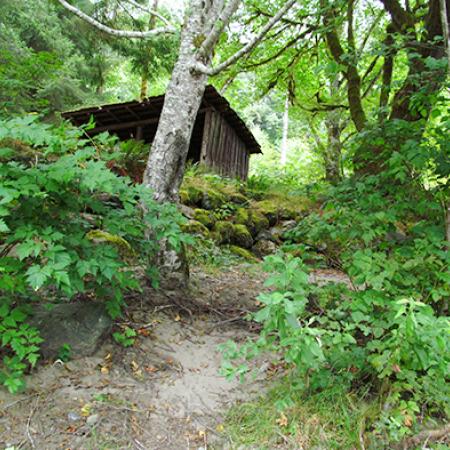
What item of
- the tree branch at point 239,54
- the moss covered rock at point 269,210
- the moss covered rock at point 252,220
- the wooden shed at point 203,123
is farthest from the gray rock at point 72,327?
the wooden shed at point 203,123

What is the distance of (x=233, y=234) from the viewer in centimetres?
766

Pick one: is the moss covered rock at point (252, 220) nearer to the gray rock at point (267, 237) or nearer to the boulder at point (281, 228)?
the gray rock at point (267, 237)

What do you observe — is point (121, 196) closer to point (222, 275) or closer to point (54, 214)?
point (54, 214)

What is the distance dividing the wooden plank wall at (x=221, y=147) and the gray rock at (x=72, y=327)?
8.60 m

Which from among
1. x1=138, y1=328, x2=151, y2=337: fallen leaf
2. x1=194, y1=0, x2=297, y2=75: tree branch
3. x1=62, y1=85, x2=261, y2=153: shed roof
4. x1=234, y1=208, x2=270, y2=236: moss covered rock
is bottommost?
x1=138, y1=328, x2=151, y2=337: fallen leaf

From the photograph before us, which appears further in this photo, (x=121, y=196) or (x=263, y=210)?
(x=263, y=210)

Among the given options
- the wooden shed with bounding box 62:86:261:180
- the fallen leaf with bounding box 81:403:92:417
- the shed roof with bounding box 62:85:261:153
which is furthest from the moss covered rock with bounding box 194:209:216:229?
the fallen leaf with bounding box 81:403:92:417

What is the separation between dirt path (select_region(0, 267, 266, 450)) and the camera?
2125 mm

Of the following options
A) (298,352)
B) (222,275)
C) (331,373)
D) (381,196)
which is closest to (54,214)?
(298,352)

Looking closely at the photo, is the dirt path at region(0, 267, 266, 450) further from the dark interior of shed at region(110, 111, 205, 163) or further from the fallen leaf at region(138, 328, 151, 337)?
the dark interior of shed at region(110, 111, 205, 163)

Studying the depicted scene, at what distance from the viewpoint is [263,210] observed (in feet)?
30.1

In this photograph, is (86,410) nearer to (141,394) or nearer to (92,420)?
(92,420)

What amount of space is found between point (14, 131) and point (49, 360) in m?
1.65

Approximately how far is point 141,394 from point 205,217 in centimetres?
524
